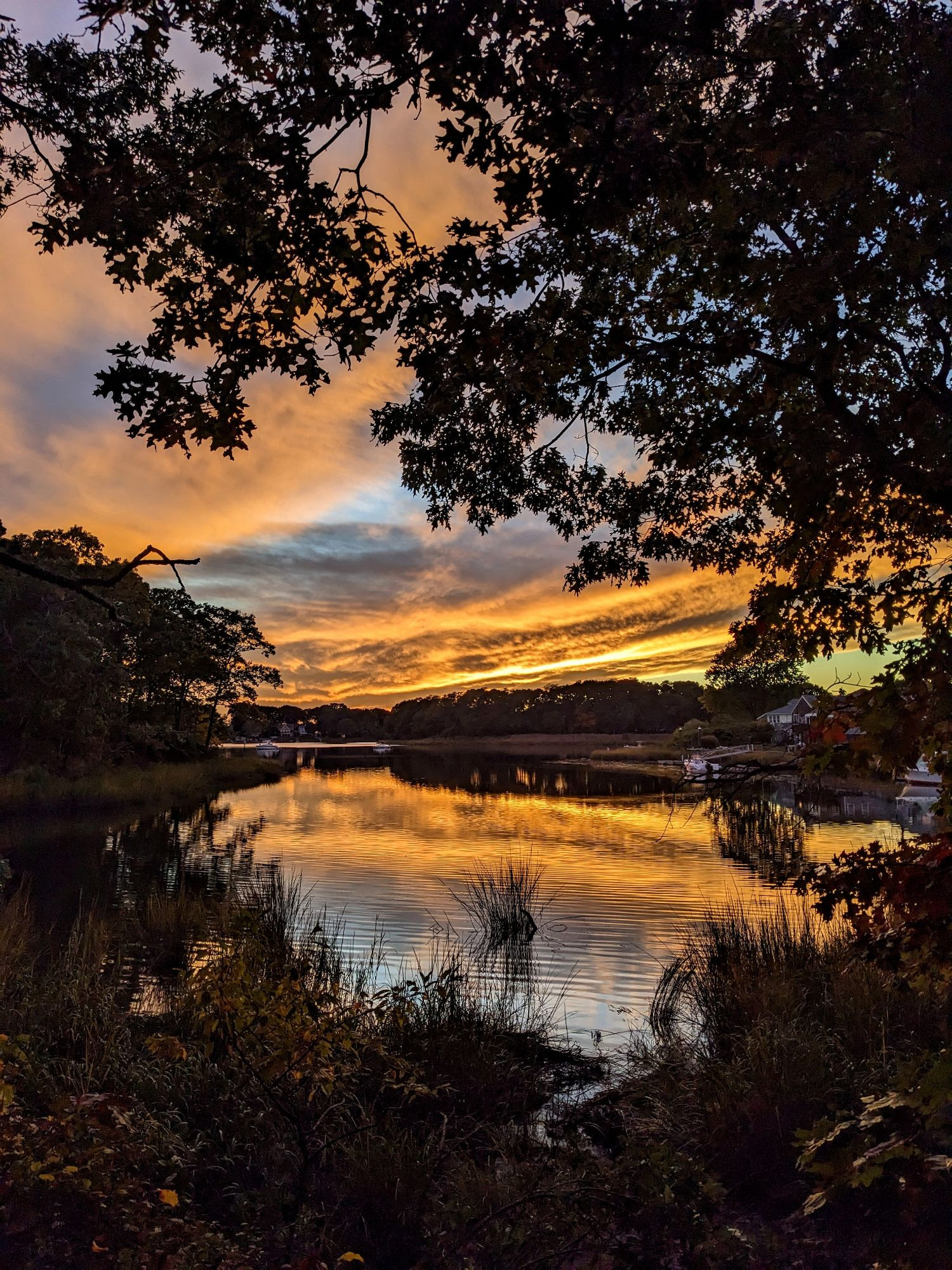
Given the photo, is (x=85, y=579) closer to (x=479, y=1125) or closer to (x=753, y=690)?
(x=479, y=1125)

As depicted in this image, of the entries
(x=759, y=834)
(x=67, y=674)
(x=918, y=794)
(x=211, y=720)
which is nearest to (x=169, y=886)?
(x=67, y=674)

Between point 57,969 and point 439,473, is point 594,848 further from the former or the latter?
point 439,473

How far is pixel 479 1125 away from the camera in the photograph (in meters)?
6.07

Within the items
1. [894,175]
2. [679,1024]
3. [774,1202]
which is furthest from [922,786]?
[894,175]

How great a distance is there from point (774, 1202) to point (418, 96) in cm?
630

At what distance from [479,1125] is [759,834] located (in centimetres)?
2741

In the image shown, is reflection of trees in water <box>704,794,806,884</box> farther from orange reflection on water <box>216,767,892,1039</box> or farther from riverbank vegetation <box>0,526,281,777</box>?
riverbank vegetation <box>0,526,281,777</box>

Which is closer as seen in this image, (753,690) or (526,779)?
(526,779)

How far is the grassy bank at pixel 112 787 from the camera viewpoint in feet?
109

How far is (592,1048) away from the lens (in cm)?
936

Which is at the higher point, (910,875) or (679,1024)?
(910,875)

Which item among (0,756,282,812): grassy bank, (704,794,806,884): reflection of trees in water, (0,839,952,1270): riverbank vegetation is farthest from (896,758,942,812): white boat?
(0,756,282,812): grassy bank

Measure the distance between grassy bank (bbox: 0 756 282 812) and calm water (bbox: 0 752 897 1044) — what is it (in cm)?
218

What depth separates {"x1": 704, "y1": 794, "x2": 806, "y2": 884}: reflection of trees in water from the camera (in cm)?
2431
